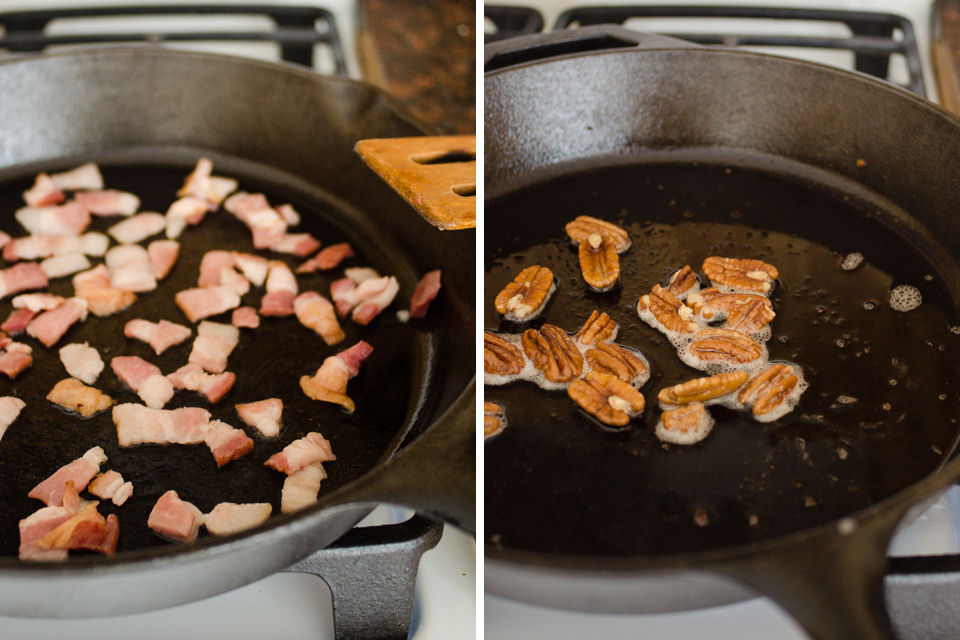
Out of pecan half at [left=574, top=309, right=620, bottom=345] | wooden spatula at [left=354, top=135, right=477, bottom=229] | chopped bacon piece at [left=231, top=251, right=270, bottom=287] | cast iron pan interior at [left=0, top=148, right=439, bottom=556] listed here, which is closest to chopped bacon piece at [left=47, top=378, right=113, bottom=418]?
cast iron pan interior at [left=0, top=148, right=439, bottom=556]

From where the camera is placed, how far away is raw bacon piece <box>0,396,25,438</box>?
75cm

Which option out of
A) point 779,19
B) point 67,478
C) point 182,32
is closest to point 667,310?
point 67,478

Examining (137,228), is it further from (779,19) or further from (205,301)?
(779,19)

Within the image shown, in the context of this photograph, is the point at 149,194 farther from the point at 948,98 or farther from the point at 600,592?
the point at 948,98

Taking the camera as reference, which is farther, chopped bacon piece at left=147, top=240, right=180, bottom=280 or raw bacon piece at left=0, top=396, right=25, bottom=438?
chopped bacon piece at left=147, top=240, right=180, bottom=280

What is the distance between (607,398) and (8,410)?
53 centimetres

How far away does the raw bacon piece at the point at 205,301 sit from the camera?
89cm

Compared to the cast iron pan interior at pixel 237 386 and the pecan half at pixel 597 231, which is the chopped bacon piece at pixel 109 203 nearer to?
the cast iron pan interior at pixel 237 386

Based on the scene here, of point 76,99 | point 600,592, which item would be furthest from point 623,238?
point 76,99

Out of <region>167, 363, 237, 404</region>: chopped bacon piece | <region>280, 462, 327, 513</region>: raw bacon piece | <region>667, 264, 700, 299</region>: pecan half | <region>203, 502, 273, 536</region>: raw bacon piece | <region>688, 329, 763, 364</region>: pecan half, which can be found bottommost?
<region>203, 502, 273, 536</region>: raw bacon piece

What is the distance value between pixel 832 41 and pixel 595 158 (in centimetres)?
41

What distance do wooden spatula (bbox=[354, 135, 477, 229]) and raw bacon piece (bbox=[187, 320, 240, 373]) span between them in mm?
226

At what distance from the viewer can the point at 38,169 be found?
109 centimetres

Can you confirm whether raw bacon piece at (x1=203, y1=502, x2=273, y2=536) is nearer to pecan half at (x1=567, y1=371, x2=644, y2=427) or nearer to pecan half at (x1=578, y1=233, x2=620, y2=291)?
pecan half at (x1=567, y1=371, x2=644, y2=427)
